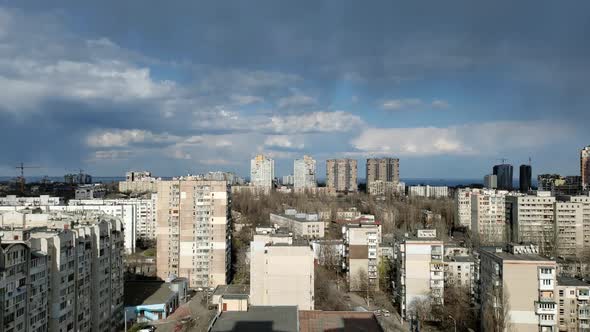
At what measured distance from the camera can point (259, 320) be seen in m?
9.19

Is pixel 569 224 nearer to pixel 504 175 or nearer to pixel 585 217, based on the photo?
pixel 585 217

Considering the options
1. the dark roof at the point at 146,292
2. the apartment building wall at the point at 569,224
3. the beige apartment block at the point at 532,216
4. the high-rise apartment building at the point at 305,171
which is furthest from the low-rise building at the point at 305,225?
the high-rise apartment building at the point at 305,171

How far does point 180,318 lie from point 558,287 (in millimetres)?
10384

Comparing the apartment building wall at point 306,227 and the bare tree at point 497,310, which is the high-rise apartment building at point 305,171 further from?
the bare tree at point 497,310

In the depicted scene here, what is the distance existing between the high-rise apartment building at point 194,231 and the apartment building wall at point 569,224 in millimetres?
16852

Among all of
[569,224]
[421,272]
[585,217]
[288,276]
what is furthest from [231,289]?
[585,217]

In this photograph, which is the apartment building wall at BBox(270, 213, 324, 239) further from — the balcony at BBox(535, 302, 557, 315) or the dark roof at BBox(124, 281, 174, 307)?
the balcony at BBox(535, 302, 557, 315)

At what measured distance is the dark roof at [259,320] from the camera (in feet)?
28.1

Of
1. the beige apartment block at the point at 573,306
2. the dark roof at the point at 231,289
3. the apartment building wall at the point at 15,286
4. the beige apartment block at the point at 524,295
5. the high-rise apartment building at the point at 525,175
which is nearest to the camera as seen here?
the apartment building wall at the point at 15,286

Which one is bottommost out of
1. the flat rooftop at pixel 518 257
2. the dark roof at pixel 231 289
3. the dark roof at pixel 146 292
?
the dark roof at pixel 231 289

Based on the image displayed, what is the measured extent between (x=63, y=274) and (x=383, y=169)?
60847mm

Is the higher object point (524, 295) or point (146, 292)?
point (524, 295)

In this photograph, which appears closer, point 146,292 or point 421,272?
point 421,272

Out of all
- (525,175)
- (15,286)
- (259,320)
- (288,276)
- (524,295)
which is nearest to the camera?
(15,286)
